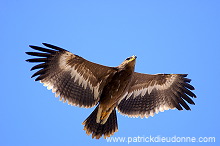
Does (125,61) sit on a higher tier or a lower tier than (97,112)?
higher

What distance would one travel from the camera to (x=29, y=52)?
31.3ft

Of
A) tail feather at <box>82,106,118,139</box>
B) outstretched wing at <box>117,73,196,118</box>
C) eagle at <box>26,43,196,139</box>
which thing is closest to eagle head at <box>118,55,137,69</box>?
eagle at <box>26,43,196,139</box>

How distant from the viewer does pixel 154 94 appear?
1188 centimetres

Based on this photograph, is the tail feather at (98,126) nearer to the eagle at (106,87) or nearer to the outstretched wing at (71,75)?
the eagle at (106,87)

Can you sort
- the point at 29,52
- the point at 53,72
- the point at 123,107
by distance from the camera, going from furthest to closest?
the point at 123,107
the point at 53,72
the point at 29,52

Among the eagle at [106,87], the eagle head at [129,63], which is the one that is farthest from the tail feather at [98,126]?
the eagle head at [129,63]

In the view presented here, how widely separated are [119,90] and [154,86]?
1616 millimetres

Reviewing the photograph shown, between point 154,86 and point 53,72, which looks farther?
point 154,86

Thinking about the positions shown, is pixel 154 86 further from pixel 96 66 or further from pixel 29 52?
pixel 29 52

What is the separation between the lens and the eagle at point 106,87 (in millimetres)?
10109

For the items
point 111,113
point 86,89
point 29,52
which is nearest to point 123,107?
point 111,113

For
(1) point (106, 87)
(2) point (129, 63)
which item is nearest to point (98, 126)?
(1) point (106, 87)

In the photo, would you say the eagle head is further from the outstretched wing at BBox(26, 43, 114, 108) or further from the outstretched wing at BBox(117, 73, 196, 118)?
the outstretched wing at BBox(117, 73, 196, 118)

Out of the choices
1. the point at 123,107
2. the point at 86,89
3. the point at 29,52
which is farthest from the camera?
the point at 123,107
